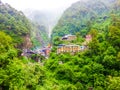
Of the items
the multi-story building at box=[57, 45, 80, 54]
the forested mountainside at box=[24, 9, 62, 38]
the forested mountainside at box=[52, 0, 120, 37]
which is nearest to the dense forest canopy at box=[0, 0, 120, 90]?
the multi-story building at box=[57, 45, 80, 54]

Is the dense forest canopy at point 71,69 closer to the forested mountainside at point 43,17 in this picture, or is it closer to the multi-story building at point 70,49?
the multi-story building at point 70,49

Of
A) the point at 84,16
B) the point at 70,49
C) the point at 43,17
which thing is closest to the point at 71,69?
the point at 70,49

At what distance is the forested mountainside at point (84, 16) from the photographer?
7269 centimetres

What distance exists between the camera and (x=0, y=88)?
73.8 ft

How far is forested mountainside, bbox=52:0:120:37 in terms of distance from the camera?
7269 cm

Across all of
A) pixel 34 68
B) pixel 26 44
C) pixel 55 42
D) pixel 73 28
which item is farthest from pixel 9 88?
pixel 73 28

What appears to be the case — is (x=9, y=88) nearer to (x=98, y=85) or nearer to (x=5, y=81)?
(x=5, y=81)

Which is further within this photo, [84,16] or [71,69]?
[84,16]

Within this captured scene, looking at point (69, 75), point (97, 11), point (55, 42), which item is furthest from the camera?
point (97, 11)

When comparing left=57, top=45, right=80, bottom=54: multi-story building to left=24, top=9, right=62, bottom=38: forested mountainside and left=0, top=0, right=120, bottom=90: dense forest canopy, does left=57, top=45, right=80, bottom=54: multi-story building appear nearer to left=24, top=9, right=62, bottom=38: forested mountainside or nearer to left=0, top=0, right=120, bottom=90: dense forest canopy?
left=0, top=0, right=120, bottom=90: dense forest canopy


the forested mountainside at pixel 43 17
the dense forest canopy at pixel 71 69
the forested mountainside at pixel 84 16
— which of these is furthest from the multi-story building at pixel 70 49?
the forested mountainside at pixel 43 17

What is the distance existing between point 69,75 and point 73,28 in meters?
42.6

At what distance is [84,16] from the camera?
283 ft

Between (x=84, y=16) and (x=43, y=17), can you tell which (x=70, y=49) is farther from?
(x=43, y=17)
